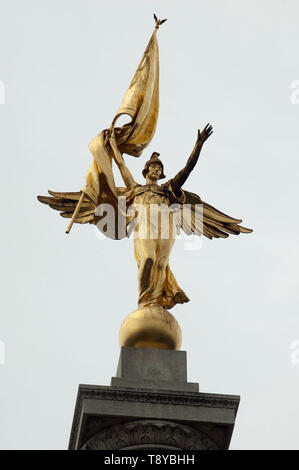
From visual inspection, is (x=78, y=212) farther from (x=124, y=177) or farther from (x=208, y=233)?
(x=208, y=233)

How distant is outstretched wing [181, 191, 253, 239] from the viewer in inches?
978

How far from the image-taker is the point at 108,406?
20.5m

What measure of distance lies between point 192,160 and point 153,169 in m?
0.99

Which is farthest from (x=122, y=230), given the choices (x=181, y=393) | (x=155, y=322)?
(x=181, y=393)

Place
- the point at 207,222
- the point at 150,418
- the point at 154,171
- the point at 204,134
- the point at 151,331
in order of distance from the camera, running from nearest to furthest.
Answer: the point at 150,418
the point at 151,331
the point at 204,134
the point at 154,171
the point at 207,222

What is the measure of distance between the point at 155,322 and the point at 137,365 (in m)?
0.94

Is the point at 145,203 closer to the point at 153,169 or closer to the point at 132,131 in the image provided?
the point at 153,169

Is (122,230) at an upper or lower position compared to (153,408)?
upper

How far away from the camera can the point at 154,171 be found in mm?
24812

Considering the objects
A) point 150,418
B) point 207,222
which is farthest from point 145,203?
point 150,418

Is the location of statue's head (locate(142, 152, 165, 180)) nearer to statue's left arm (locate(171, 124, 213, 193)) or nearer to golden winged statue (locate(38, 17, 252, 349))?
golden winged statue (locate(38, 17, 252, 349))

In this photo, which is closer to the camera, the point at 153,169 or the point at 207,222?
the point at 153,169

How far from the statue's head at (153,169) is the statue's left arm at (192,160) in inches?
14.9

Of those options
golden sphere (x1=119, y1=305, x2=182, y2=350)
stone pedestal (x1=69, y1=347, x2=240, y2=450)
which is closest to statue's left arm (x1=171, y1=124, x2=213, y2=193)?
golden sphere (x1=119, y1=305, x2=182, y2=350)
